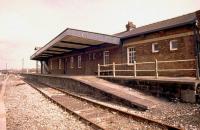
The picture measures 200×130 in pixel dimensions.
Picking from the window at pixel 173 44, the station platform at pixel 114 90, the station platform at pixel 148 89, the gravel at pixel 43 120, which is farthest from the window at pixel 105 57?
the gravel at pixel 43 120

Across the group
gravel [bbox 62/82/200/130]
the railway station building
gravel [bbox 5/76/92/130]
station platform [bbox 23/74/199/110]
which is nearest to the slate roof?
the railway station building

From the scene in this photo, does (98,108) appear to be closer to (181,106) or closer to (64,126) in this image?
(64,126)

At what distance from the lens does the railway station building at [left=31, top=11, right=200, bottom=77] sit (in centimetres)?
1380

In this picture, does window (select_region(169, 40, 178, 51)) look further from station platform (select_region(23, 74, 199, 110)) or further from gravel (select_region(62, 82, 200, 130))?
gravel (select_region(62, 82, 200, 130))

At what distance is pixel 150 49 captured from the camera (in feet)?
54.7

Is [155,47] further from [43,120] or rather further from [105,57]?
[43,120]

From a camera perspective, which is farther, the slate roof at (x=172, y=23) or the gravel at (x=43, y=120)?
the slate roof at (x=172, y=23)

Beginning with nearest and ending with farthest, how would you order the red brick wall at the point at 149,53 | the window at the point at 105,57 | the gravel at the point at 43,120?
the gravel at the point at 43,120, the red brick wall at the point at 149,53, the window at the point at 105,57

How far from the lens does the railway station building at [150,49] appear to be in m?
13.8

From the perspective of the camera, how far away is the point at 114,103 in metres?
10.6

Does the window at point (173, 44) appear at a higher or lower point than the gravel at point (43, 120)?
higher

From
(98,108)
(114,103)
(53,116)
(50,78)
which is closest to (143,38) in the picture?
(114,103)

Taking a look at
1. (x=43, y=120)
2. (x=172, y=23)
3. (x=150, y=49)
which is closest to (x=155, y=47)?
(x=150, y=49)

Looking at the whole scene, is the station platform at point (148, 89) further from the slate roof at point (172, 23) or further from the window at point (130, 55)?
the slate roof at point (172, 23)
